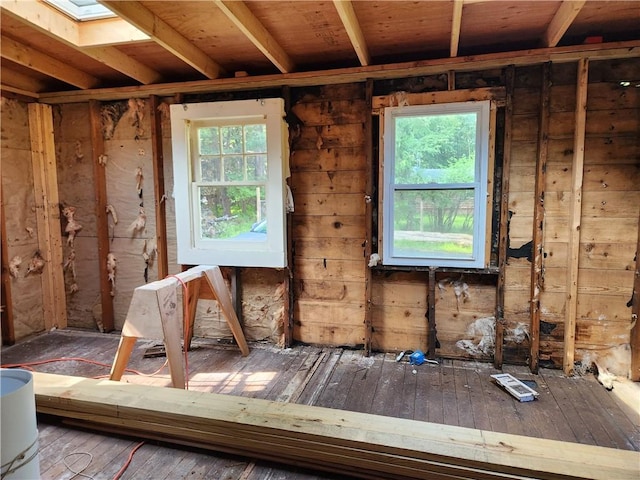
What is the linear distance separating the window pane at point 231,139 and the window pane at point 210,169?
0.42ft

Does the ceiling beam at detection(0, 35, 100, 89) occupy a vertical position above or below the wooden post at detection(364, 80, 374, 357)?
above

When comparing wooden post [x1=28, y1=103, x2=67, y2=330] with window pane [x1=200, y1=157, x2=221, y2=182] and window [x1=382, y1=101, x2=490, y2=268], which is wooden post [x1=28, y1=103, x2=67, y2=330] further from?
window [x1=382, y1=101, x2=490, y2=268]

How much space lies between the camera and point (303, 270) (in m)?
3.29

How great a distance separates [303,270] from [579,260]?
2066 millimetres

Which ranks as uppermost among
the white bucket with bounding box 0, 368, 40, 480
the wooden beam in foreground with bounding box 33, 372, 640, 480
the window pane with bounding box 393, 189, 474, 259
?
the window pane with bounding box 393, 189, 474, 259

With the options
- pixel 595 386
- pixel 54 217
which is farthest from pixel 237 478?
pixel 54 217

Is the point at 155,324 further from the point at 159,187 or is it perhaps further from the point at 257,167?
the point at 159,187

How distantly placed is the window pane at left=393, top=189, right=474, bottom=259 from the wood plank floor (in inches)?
34.4

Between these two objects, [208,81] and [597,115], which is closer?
[597,115]

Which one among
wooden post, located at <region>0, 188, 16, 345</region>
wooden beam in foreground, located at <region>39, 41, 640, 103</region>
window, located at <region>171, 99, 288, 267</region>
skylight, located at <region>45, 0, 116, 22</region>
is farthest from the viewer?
wooden post, located at <region>0, 188, 16, 345</region>

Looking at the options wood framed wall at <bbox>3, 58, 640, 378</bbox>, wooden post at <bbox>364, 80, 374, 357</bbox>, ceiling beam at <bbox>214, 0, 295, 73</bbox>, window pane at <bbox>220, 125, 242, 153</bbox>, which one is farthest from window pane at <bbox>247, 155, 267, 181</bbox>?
wooden post at <bbox>364, 80, 374, 357</bbox>

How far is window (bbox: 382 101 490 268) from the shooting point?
2809mm

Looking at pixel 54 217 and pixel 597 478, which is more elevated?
pixel 54 217

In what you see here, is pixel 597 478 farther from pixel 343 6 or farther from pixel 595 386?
pixel 343 6
